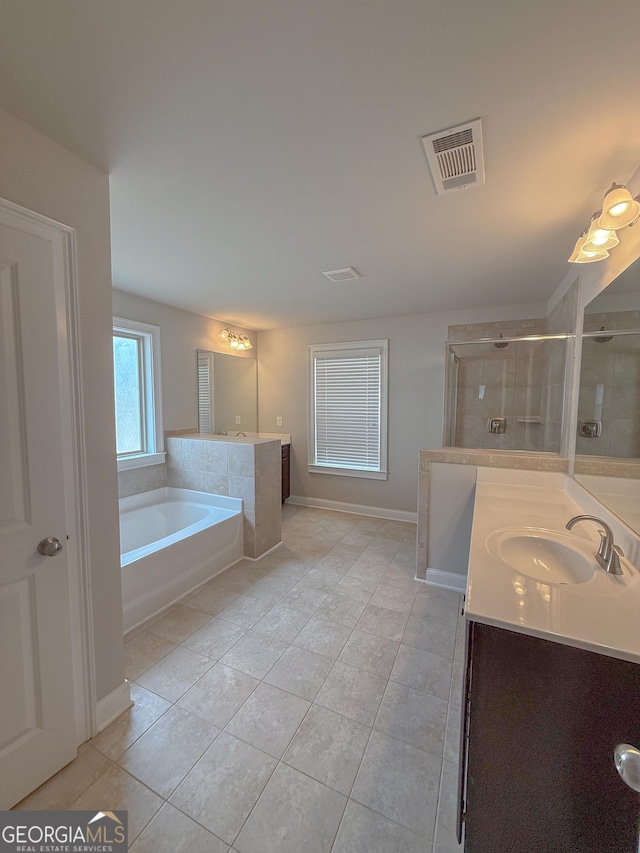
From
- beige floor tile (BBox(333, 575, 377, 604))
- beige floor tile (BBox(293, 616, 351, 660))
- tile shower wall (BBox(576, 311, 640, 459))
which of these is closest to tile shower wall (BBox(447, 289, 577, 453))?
tile shower wall (BBox(576, 311, 640, 459))

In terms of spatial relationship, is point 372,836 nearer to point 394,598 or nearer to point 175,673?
point 175,673

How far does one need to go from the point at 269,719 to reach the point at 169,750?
406 mm

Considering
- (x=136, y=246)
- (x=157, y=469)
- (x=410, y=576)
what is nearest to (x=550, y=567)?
(x=410, y=576)

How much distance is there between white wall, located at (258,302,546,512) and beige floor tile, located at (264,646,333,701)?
2.41m

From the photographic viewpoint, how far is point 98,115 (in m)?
1.15

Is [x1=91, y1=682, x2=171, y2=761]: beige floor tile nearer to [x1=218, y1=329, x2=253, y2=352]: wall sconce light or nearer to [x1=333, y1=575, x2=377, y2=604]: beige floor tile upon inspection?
[x1=333, y1=575, x2=377, y2=604]: beige floor tile

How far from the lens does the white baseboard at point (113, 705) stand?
1.43 m

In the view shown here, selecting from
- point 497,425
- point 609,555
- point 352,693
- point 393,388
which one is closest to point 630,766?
point 609,555

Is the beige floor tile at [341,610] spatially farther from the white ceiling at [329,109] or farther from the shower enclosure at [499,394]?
the white ceiling at [329,109]

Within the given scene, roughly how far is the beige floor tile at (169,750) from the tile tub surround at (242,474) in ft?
4.96

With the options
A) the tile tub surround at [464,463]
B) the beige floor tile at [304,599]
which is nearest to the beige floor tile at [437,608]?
the tile tub surround at [464,463]

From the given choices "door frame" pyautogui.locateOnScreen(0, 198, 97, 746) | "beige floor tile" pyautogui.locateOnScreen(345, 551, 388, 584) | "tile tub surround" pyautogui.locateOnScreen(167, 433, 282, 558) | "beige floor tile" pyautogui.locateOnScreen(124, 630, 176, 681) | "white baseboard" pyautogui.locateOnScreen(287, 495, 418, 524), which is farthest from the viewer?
"white baseboard" pyautogui.locateOnScreen(287, 495, 418, 524)

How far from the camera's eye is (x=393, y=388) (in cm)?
392

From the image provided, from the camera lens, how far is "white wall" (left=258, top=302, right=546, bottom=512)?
3.71 metres
